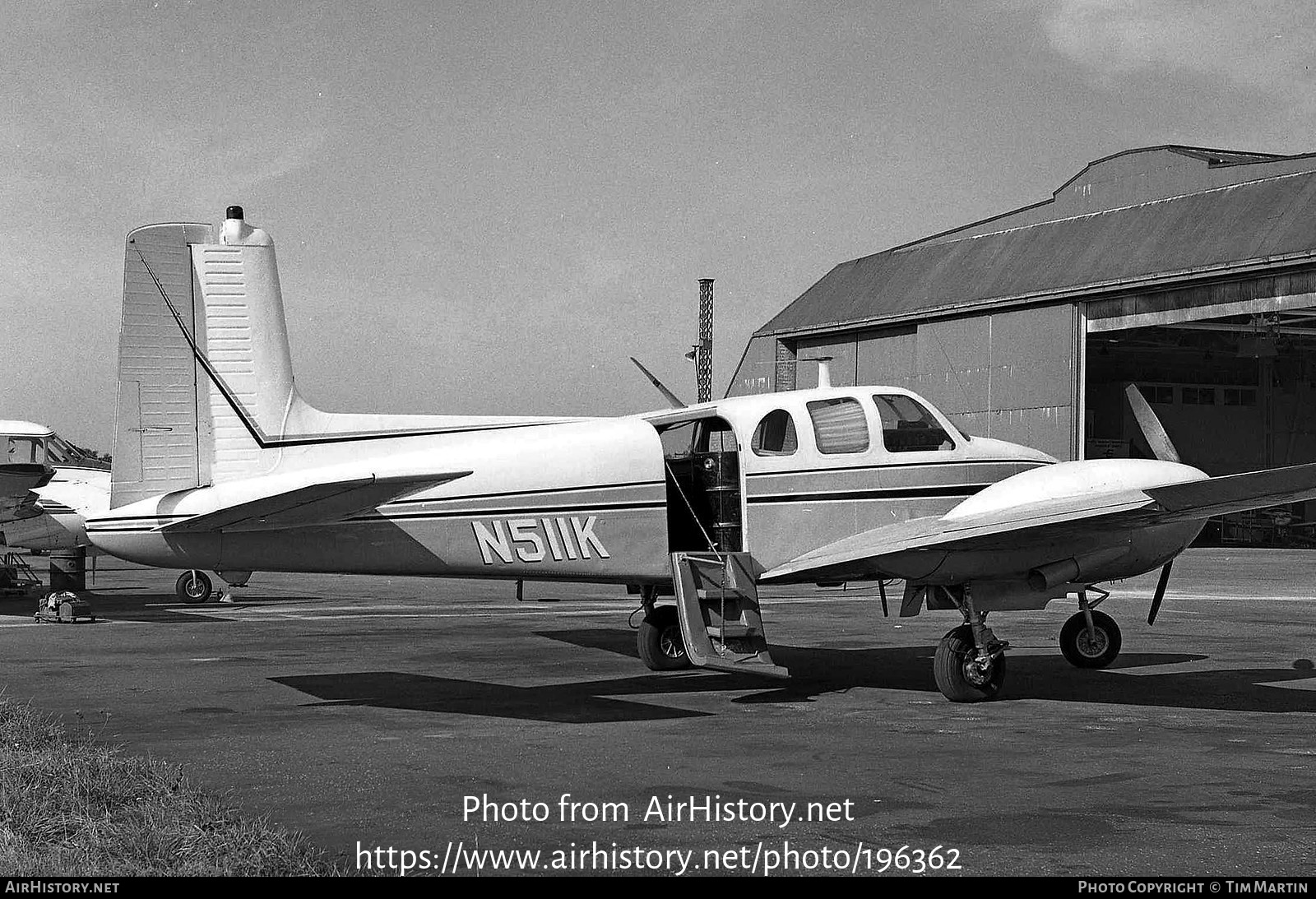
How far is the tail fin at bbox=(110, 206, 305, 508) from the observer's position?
1139 centimetres

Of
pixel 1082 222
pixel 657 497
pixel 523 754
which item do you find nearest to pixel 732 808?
pixel 523 754

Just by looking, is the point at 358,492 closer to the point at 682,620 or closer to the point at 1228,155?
the point at 682,620

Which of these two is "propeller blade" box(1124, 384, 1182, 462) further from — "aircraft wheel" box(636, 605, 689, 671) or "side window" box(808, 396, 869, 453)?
"aircraft wheel" box(636, 605, 689, 671)

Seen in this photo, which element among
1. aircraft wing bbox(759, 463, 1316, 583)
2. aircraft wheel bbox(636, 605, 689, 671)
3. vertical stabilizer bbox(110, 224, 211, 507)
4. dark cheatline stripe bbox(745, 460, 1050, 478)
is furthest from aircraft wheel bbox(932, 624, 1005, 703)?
vertical stabilizer bbox(110, 224, 211, 507)

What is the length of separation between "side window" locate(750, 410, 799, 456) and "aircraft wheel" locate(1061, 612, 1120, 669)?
4219mm

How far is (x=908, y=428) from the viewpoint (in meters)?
12.7

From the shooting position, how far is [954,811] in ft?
23.8

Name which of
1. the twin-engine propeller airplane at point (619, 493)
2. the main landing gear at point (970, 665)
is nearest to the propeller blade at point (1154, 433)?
the twin-engine propeller airplane at point (619, 493)

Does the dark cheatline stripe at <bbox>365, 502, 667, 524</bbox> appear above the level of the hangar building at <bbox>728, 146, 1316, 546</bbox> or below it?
below

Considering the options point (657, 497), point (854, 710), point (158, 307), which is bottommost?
point (854, 710)

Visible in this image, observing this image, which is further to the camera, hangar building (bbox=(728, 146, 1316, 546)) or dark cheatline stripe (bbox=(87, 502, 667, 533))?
hangar building (bbox=(728, 146, 1316, 546))

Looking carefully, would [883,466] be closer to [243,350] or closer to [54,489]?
[243,350]

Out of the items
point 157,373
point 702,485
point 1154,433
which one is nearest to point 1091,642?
point 1154,433

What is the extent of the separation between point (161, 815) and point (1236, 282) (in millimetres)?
33450
